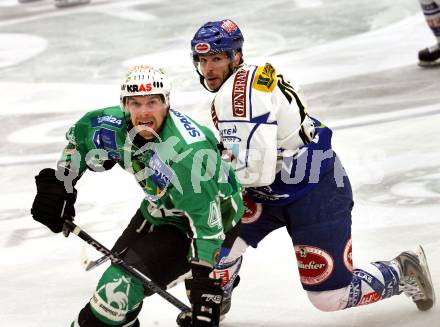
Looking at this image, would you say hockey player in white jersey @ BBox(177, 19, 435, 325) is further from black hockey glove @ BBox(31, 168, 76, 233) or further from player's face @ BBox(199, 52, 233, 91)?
black hockey glove @ BBox(31, 168, 76, 233)

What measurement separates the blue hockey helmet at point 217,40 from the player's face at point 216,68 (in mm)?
23

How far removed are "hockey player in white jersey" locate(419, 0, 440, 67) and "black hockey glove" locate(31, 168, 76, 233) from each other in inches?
226

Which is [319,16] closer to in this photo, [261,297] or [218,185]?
[261,297]

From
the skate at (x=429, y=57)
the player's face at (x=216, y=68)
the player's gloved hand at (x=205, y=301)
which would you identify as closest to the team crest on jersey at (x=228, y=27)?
the player's face at (x=216, y=68)

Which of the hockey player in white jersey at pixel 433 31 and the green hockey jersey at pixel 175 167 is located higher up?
the green hockey jersey at pixel 175 167

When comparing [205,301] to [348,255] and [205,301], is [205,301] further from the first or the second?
[348,255]

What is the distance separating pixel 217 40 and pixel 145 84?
0.64 metres

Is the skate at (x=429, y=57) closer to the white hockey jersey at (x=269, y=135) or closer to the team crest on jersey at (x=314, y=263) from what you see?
the white hockey jersey at (x=269, y=135)

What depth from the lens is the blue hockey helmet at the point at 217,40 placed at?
436 centimetres

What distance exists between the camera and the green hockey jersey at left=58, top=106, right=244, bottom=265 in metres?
3.73

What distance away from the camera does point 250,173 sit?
13.6 ft

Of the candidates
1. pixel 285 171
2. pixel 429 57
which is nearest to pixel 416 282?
pixel 285 171

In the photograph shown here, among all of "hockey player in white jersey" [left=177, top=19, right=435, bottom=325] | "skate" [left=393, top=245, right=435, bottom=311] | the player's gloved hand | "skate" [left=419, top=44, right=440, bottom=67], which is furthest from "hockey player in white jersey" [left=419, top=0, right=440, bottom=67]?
the player's gloved hand

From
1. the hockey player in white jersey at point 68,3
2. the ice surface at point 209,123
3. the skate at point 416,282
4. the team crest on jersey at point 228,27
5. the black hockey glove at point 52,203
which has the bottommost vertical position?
the hockey player in white jersey at point 68,3
